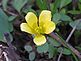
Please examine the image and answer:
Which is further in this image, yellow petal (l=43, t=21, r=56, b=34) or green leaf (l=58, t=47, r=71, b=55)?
green leaf (l=58, t=47, r=71, b=55)

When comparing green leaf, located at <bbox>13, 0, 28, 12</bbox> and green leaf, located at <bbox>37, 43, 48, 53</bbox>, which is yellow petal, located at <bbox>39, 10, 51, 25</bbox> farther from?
green leaf, located at <bbox>13, 0, 28, 12</bbox>

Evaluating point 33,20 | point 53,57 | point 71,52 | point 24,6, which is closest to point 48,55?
point 53,57

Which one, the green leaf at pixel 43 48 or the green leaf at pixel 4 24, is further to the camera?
the green leaf at pixel 4 24

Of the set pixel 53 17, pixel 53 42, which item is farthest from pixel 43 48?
pixel 53 17

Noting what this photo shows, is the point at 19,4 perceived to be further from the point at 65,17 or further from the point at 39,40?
the point at 39,40

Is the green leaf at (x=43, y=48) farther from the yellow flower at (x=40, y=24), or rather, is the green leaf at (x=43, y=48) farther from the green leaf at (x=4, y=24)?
the green leaf at (x=4, y=24)

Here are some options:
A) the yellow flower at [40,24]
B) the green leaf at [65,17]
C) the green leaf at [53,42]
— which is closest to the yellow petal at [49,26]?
the yellow flower at [40,24]

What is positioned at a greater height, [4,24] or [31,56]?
[4,24]

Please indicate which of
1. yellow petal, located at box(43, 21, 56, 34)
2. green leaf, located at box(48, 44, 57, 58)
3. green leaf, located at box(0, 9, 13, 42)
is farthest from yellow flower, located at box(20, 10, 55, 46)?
green leaf, located at box(0, 9, 13, 42)

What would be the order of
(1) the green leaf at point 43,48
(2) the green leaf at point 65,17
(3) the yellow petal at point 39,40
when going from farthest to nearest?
(2) the green leaf at point 65,17 → (1) the green leaf at point 43,48 → (3) the yellow petal at point 39,40
